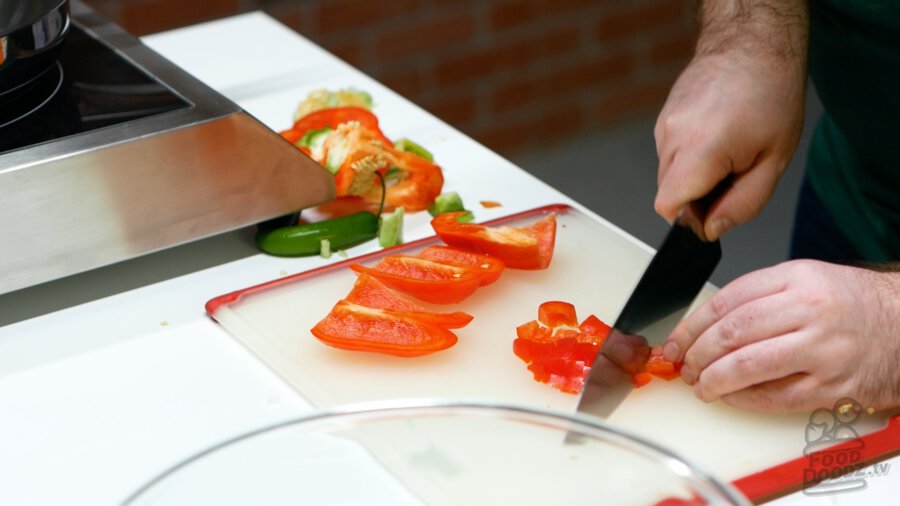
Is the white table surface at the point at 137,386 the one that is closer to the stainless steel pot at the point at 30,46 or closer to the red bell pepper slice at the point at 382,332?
the red bell pepper slice at the point at 382,332

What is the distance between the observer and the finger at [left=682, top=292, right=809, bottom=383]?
0.94 m

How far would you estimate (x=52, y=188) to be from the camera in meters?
1.08

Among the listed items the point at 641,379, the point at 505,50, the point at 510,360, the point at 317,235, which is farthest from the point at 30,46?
the point at 505,50

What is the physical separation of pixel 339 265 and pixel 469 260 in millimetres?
131

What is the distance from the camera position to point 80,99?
3.93 feet

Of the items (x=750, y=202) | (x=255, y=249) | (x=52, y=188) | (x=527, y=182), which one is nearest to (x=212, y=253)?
(x=255, y=249)

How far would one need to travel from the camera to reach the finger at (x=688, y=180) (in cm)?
113

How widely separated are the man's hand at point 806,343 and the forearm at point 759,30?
39cm

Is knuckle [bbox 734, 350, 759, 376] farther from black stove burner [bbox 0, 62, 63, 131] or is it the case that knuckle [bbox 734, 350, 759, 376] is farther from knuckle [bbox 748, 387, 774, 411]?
black stove burner [bbox 0, 62, 63, 131]

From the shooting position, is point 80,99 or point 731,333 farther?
point 80,99

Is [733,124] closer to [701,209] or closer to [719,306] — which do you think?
[701,209]

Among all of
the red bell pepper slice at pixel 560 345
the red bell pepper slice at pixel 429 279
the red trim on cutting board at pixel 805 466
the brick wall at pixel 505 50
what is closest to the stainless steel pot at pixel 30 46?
the red bell pepper slice at pixel 429 279

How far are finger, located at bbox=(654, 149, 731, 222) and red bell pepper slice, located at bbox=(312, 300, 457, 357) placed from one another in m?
0.26

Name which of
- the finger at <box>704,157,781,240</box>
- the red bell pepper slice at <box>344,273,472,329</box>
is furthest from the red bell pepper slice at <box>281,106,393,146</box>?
the finger at <box>704,157,781,240</box>
